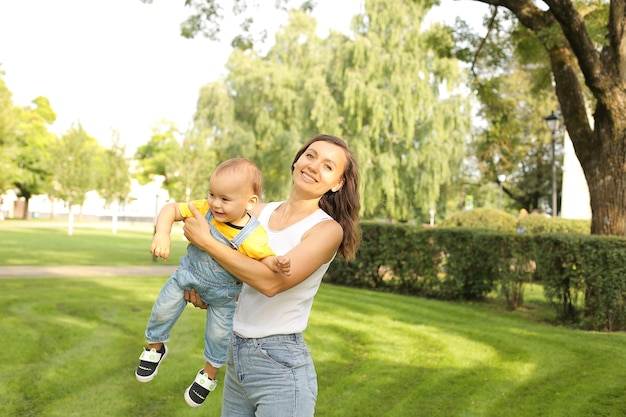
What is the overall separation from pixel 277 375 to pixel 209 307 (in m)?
0.48

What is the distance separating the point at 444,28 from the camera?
14469 millimetres

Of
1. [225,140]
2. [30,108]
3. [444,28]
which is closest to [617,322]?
[444,28]

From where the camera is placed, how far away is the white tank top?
2461 millimetres

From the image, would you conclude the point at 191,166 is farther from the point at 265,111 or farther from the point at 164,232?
the point at 164,232

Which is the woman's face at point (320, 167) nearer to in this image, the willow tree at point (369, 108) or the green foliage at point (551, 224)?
the green foliage at point (551, 224)

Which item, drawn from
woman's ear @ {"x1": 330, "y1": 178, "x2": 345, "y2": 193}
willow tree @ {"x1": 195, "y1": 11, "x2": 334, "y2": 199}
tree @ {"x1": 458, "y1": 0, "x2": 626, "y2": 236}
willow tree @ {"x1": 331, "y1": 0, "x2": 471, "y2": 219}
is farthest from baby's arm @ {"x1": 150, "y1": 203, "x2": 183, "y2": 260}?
willow tree @ {"x1": 195, "y1": 11, "x2": 334, "y2": 199}

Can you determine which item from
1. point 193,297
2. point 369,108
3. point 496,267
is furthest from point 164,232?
point 369,108

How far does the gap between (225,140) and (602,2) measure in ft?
66.9

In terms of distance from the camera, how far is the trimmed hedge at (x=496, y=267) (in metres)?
9.60

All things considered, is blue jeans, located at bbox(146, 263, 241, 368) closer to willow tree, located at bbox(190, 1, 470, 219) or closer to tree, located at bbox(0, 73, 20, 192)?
willow tree, located at bbox(190, 1, 470, 219)

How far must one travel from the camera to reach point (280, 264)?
7.38ft

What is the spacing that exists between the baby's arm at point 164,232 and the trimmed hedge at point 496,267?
8.35 metres

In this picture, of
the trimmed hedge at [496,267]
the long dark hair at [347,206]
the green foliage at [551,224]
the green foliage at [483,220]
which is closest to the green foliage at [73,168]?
the green foliage at [483,220]

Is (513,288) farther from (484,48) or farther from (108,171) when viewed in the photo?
(108,171)
